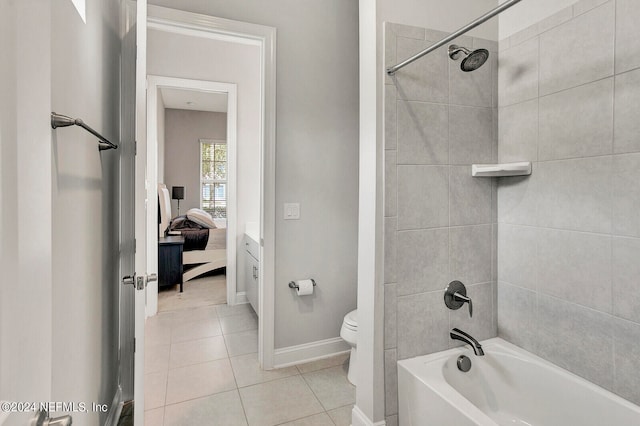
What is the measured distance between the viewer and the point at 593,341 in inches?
58.9

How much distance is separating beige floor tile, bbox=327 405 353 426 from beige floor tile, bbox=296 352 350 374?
470 millimetres

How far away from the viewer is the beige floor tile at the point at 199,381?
7.10 ft

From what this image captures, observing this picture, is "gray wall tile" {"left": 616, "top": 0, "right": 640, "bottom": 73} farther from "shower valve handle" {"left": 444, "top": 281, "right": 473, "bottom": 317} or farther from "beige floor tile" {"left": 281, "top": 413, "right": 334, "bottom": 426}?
"beige floor tile" {"left": 281, "top": 413, "right": 334, "bottom": 426}

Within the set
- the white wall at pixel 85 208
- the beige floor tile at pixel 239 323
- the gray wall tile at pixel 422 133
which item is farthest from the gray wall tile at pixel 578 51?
the beige floor tile at pixel 239 323

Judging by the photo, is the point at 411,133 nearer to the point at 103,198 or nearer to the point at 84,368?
the point at 103,198

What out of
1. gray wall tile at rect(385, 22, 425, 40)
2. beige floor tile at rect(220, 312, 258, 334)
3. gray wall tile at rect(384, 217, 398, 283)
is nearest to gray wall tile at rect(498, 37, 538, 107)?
gray wall tile at rect(385, 22, 425, 40)

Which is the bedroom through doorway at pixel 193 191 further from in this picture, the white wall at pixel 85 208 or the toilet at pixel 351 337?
the white wall at pixel 85 208

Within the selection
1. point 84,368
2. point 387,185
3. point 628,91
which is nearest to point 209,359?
point 84,368

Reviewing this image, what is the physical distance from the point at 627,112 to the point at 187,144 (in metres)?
6.93

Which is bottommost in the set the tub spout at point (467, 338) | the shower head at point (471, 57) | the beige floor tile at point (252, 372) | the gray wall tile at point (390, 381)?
the beige floor tile at point (252, 372)

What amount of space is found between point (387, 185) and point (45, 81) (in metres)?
1.34

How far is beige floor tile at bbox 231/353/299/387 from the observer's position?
2.33 metres

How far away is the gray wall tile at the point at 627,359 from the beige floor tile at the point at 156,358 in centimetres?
258

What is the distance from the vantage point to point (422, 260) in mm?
1763
